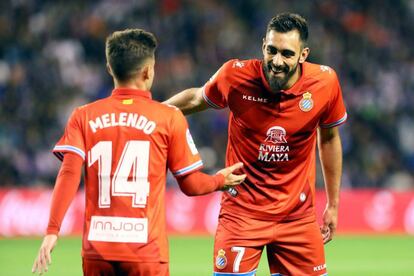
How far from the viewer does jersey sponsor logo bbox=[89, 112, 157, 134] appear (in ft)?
16.5

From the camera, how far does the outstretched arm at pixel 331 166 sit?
663cm

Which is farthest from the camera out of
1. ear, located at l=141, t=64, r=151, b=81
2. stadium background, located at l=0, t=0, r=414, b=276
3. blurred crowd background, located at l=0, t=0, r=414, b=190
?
blurred crowd background, located at l=0, t=0, r=414, b=190

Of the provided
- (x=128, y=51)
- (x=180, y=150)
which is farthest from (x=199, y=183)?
(x=128, y=51)

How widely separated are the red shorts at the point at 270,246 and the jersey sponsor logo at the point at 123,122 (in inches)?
58.5

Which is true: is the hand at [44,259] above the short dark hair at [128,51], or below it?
below

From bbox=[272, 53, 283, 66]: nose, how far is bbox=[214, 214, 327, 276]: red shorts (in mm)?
1034

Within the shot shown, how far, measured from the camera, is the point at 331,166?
6688 mm

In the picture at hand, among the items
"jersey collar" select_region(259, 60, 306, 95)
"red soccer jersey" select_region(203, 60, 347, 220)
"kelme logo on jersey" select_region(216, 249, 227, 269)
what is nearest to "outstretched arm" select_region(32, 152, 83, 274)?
"kelme logo on jersey" select_region(216, 249, 227, 269)

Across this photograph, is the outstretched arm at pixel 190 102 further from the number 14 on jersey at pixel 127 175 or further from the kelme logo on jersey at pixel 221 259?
the number 14 on jersey at pixel 127 175

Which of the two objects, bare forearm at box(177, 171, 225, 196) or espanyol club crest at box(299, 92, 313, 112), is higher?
espanyol club crest at box(299, 92, 313, 112)

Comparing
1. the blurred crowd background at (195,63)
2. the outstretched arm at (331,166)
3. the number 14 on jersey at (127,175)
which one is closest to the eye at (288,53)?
the outstretched arm at (331,166)

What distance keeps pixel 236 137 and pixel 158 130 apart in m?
1.45

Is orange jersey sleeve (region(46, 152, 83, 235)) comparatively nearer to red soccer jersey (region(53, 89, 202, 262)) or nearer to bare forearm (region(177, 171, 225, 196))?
red soccer jersey (region(53, 89, 202, 262))

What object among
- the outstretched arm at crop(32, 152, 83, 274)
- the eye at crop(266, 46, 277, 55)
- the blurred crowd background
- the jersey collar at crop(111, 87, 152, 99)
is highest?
the blurred crowd background
